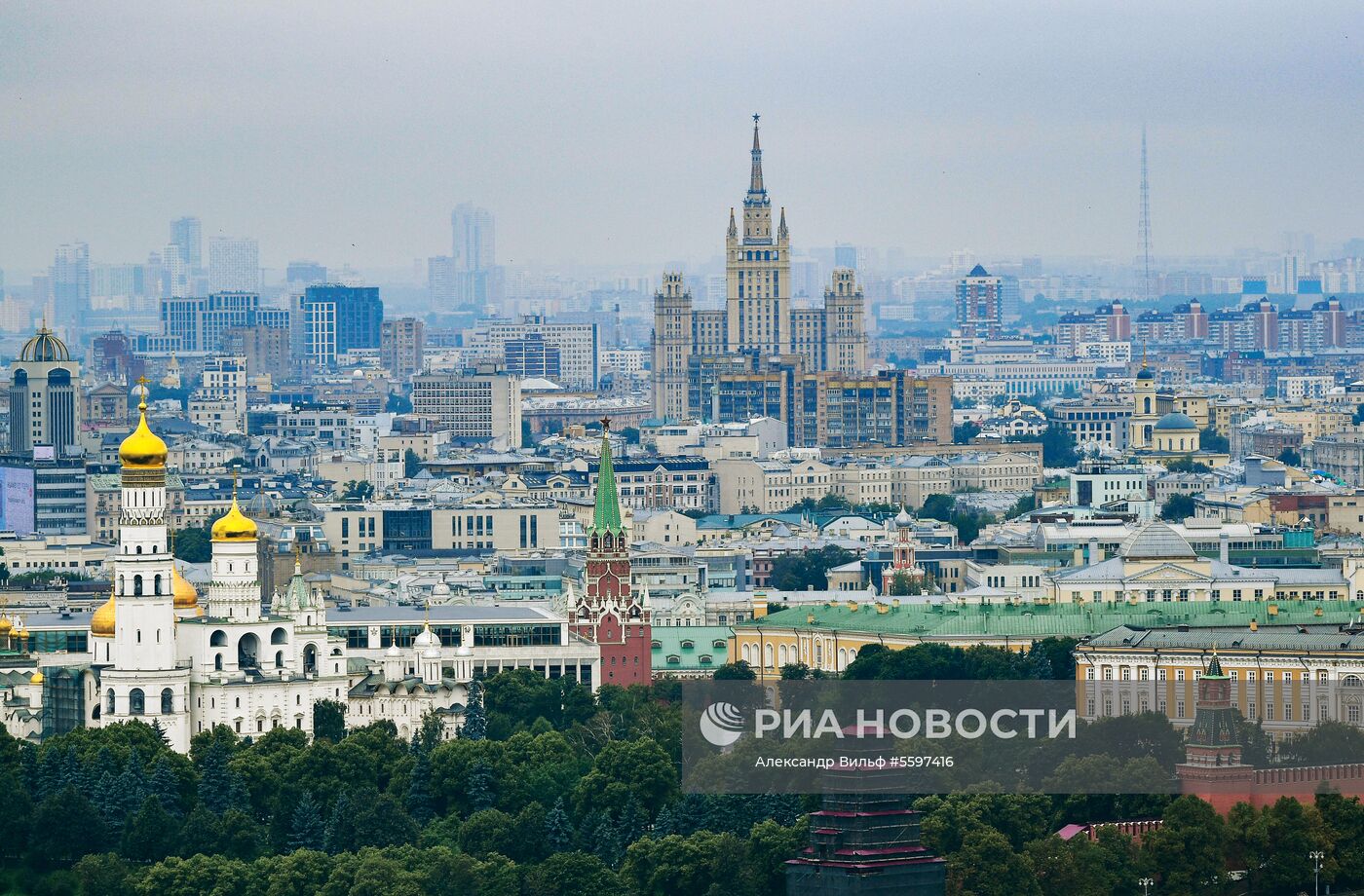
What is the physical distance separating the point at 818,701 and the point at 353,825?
9637 mm

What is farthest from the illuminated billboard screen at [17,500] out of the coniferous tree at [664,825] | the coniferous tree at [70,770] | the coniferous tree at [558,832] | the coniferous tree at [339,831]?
the coniferous tree at [664,825]

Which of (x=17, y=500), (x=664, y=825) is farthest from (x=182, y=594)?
(x=17, y=500)

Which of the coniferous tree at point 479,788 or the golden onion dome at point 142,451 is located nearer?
the coniferous tree at point 479,788

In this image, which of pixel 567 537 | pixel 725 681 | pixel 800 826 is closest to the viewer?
pixel 800 826

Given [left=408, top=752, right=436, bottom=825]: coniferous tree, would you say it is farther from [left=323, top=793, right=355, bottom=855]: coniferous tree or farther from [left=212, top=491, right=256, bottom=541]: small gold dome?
[left=212, top=491, right=256, bottom=541]: small gold dome

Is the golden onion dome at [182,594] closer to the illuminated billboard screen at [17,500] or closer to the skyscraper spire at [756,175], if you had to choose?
the illuminated billboard screen at [17,500]

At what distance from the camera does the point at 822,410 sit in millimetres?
168750

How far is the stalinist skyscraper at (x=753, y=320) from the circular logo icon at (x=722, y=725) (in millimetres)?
112633

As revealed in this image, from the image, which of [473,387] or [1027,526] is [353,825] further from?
[473,387]

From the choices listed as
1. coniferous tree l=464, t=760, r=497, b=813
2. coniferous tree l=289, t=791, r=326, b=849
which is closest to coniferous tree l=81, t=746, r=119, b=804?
coniferous tree l=289, t=791, r=326, b=849

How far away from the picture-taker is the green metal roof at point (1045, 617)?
271 feet

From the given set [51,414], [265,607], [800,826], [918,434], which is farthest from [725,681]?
[918,434]

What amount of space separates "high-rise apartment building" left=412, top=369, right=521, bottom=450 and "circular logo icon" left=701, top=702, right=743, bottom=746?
367 feet

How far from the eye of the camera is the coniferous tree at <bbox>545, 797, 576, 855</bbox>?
62.5 metres
